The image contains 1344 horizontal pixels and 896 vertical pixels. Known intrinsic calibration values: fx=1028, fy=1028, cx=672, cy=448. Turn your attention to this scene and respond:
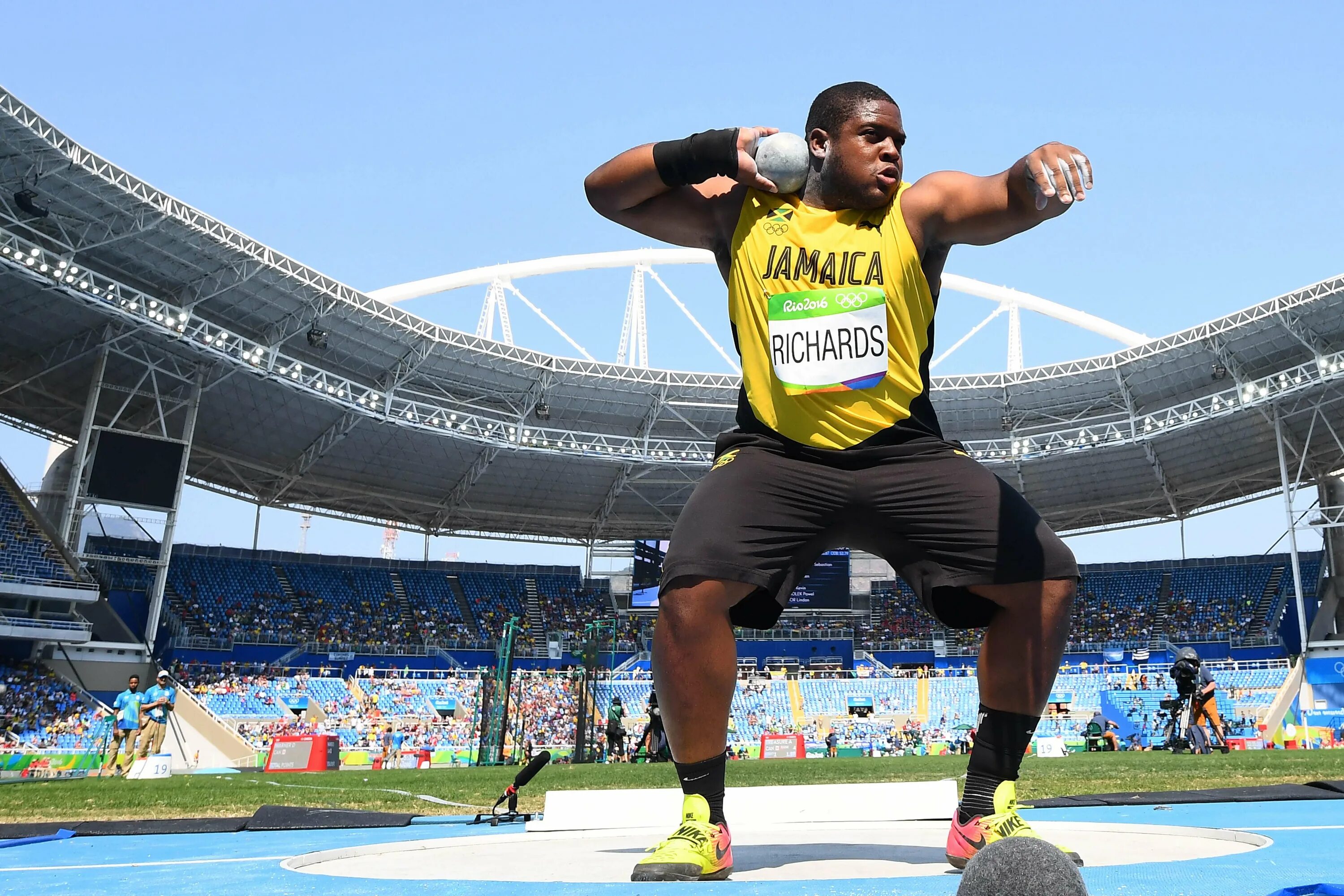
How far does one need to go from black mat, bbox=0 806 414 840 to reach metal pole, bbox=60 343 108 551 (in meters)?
23.1

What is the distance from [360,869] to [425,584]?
40223 millimetres

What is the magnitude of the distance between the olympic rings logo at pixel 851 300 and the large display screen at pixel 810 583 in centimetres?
3322

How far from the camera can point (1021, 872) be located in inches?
44.6

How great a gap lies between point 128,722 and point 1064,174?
15545mm

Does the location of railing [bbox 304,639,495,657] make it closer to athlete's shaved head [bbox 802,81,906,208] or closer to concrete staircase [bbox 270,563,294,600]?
concrete staircase [bbox 270,563,294,600]

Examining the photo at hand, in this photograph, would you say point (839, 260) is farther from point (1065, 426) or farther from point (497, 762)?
point (1065, 426)

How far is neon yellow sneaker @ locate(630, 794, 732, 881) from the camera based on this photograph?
A: 246cm

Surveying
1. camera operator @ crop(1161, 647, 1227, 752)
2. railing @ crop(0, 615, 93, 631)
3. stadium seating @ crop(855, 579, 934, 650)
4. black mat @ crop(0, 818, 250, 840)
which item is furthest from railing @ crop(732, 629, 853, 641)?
black mat @ crop(0, 818, 250, 840)

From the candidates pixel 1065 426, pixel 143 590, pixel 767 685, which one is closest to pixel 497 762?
pixel 767 685

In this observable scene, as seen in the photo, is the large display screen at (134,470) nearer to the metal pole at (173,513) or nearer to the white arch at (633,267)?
the metal pole at (173,513)

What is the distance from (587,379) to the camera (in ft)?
103

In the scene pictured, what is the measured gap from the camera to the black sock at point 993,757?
9.03 feet

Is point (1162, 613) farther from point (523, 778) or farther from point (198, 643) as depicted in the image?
point (523, 778)

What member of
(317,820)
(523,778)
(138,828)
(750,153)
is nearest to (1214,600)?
(523,778)
